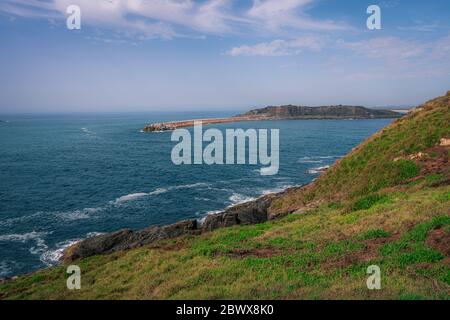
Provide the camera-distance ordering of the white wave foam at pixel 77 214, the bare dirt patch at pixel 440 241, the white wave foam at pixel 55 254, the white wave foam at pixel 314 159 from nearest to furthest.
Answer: the bare dirt patch at pixel 440 241
the white wave foam at pixel 55 254
the white wave foam at pixel 77 214
the white wave foam at pixel 314 159

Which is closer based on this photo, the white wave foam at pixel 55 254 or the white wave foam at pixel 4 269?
the white wave foam at pixel 4 269

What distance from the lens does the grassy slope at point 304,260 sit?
531 inches

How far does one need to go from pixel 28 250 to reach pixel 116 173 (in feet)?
118

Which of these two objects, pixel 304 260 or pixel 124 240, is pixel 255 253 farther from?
pixel 124 240

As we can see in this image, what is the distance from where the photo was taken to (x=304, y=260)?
16859mm

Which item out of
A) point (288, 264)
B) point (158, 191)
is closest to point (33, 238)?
point (158, 191)

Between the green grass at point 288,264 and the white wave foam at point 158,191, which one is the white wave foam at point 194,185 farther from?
the green grass at point 288,264

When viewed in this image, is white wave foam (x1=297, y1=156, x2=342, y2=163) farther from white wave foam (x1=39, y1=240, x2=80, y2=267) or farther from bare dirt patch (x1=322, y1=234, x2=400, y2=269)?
bare dirt patch (x1=322, y1=234, x2=400, y2=269)

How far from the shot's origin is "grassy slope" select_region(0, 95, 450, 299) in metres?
13.5

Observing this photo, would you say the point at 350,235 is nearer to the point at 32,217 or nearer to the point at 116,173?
the point at 32,217

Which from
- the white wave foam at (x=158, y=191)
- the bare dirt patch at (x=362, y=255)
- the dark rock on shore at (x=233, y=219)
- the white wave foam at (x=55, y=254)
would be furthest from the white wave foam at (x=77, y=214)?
the bare dirt patch at (x=362, y=255)

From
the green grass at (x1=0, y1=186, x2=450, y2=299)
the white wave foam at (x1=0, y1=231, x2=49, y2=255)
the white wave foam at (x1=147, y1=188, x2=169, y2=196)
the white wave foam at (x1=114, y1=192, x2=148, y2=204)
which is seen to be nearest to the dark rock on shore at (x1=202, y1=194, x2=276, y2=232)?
the green grass at (x1=0, y1=186, x2=450, y2=299)
